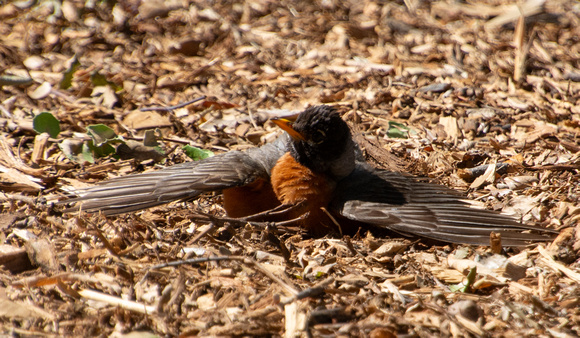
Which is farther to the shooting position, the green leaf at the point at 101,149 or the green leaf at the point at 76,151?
the green leaf at the point at 101,149

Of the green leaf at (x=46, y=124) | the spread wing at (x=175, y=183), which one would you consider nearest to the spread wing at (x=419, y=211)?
the spread wing at (x=175, y=183)

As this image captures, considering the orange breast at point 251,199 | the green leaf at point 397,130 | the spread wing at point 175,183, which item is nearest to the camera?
the spread wing at point 175,183

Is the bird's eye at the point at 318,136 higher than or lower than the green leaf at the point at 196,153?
higher

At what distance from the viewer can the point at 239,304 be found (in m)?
3.63

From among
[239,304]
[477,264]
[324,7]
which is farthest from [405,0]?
[239,304]

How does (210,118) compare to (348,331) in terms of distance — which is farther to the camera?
(210,118)

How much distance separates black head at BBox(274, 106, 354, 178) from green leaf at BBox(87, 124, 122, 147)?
202cm

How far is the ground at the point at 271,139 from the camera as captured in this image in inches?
141

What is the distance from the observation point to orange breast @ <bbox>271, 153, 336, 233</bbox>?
5.45m

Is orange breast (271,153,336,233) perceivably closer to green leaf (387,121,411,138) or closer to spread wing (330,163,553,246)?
spread wing (330,163,553,246)

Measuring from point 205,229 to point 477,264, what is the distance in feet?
7.08

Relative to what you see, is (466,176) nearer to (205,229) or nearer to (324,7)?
(205,229)

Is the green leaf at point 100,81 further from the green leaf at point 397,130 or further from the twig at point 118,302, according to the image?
the twig at point 118,302

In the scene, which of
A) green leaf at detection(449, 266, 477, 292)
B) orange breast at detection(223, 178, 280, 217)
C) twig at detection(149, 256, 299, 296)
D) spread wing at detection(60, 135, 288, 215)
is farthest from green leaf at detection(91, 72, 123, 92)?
green leaf at detection(449, 266, 477, 292)
